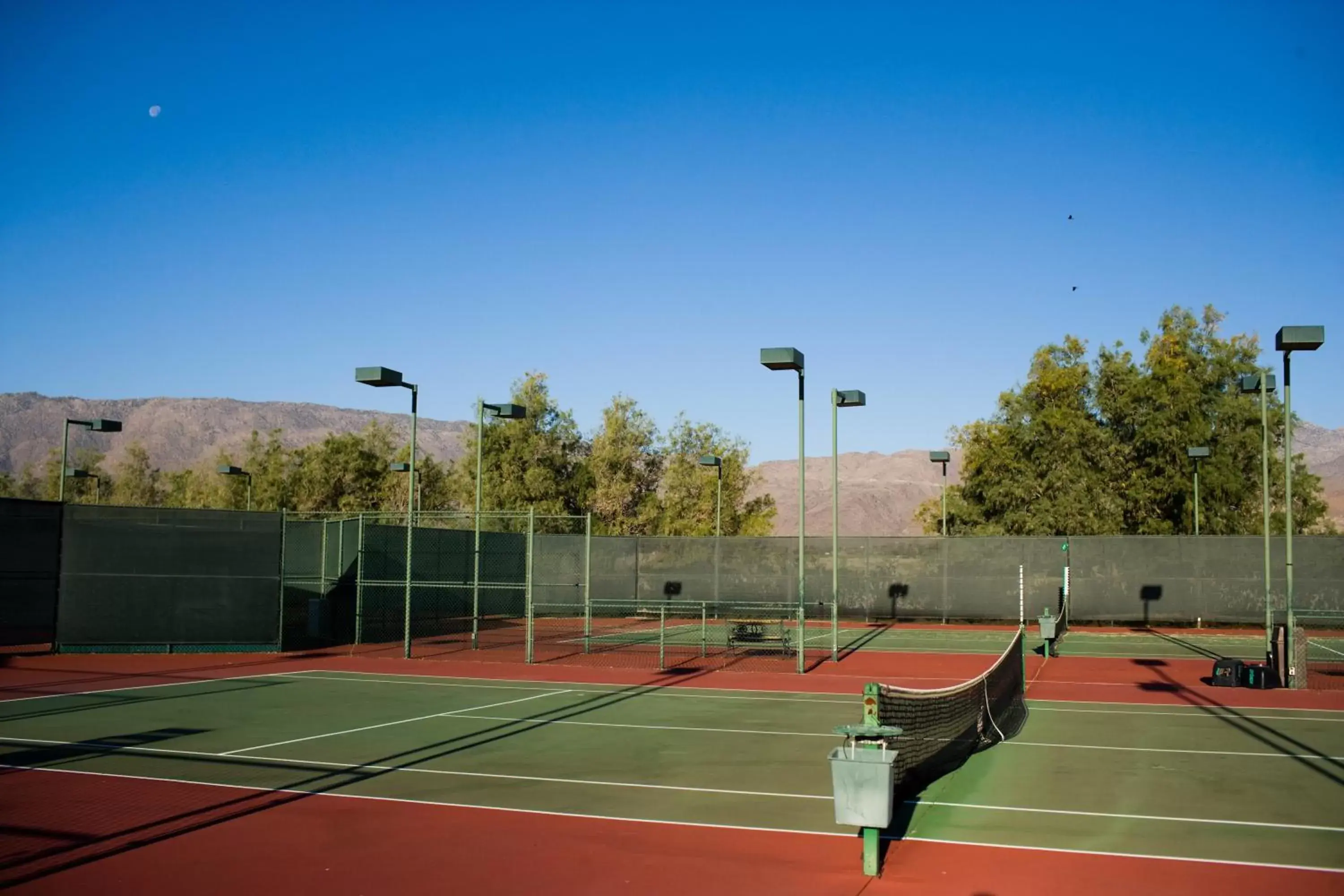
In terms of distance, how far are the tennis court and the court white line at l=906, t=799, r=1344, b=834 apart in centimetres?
3

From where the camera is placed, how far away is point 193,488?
8094 centimetres

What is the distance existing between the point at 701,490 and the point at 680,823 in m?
50.1

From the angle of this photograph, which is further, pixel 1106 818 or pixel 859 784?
pixel 1106 818

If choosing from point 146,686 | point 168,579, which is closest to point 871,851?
point 146,686

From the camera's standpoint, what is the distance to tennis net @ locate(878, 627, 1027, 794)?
980 centimetres

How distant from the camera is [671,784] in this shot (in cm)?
1084

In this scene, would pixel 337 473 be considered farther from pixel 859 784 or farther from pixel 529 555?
pixel 859 784

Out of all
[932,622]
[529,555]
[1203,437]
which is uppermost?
[1203,437]

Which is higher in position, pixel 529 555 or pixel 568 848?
pixel 529 555

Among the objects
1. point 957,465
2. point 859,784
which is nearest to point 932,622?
point 859,784

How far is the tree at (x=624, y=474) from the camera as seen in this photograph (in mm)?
59438

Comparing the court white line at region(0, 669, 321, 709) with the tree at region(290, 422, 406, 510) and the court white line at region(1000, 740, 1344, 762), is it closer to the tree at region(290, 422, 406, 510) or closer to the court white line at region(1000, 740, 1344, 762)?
the court white line at region(1000, 740, 1344, 762)

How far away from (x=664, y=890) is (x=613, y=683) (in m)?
12.7

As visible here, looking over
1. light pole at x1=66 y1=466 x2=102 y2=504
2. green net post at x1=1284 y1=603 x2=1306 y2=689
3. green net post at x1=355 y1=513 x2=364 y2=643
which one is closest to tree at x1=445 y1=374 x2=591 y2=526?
light pole at x1=66 y1=466 x2=102 y2=504
